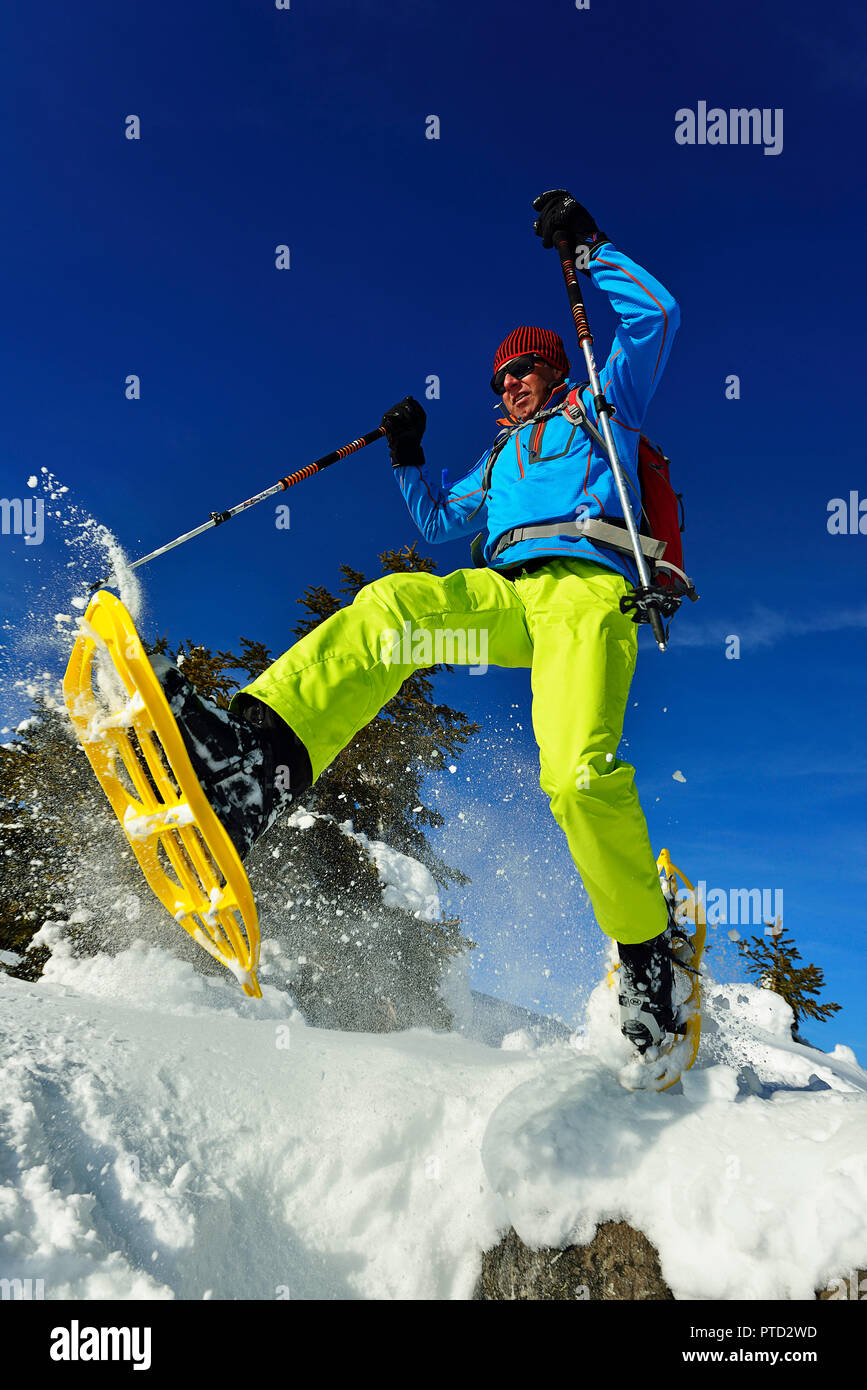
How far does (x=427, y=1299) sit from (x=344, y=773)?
7.84 m

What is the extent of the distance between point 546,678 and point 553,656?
11 cm

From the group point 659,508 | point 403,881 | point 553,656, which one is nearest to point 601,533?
point 659,508

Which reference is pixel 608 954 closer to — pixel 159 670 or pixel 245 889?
pixel 245 889

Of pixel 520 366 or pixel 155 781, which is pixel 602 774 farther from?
pixel 520 366

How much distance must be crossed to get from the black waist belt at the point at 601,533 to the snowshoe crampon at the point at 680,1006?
184 cm

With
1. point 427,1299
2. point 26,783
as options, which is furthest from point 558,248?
point 26,783

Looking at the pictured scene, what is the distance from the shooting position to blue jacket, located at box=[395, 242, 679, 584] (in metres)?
3.43

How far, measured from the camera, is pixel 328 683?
2.74 meters

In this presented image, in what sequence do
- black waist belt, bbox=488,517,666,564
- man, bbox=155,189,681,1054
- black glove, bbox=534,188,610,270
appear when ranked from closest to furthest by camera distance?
man, bbox=155,189,681,1054
black waist belt, bbox=488,517,666,564
black glove, bbox=534,188,610,270

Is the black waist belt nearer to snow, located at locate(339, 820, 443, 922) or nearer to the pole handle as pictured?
the pole handle

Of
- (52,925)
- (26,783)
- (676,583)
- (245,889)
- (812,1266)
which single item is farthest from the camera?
(26,783)

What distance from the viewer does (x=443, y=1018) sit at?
9.05m

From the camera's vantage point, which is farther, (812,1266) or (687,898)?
(687,898)

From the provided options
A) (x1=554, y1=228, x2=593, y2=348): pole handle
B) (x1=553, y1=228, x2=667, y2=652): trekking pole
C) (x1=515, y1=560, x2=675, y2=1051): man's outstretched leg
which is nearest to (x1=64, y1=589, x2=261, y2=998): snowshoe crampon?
(x1=515, y1=560, x2=675, y2=1051): man's outstretched leg
